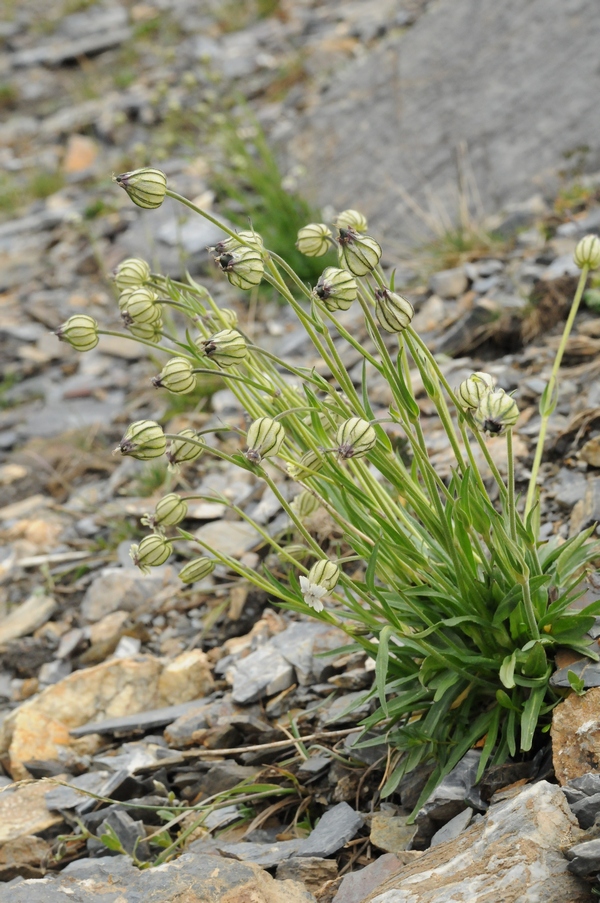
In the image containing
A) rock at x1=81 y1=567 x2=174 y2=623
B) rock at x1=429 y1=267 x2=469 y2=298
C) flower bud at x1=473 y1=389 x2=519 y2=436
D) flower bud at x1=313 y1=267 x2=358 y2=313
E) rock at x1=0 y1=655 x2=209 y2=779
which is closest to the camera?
flower bud at x1=473 y1=389 x2=519 y2=436

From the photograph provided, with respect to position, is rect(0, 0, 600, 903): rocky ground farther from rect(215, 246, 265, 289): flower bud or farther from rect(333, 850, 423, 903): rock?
rect(215, 246, 265, 289): flower bud

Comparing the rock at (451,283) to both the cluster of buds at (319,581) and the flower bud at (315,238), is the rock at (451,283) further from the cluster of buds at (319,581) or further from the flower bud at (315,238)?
the cluster of buds at (319,581)

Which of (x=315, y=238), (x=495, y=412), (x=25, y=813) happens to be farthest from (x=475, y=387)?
(x=25, y=813)

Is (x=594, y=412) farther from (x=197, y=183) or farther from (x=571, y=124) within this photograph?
(x=197, y=183)

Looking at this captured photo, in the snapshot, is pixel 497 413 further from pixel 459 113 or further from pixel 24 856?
pixel 459 113

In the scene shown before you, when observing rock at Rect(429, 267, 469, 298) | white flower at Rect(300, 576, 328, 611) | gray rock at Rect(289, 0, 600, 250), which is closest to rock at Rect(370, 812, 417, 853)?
white flower at Rect(300, 576, 328, 611)
